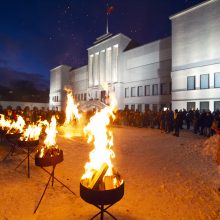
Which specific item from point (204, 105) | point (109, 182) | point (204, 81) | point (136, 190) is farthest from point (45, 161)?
point (204, 81)

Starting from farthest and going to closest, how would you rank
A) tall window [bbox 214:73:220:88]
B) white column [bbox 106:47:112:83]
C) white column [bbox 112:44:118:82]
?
white column [bbox 106:47:112:83] < white column [bbox 112:44:118:82] < tall window [bbox 214:73:220:88]

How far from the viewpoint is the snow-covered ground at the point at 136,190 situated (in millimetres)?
4441

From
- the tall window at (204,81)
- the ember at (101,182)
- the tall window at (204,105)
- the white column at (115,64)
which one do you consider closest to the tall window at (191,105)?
the tall window at (204,105)

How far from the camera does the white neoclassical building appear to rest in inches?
1163

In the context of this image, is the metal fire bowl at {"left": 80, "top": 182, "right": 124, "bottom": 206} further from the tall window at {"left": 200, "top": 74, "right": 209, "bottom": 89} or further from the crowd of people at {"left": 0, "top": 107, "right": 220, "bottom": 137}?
the tall window at {"left": 200, "top": 74, "right": 209, "bottom": 89}

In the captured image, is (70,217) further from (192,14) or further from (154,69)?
(154,69)

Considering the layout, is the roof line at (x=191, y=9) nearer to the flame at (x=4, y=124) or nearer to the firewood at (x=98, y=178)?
the flame at (x=4, y=124)

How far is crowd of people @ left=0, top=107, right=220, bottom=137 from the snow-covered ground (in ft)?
23.5

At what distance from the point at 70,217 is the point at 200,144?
9.54 m

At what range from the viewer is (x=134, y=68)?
148ft

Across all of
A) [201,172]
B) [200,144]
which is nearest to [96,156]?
[201,172]

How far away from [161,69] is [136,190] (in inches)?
1443

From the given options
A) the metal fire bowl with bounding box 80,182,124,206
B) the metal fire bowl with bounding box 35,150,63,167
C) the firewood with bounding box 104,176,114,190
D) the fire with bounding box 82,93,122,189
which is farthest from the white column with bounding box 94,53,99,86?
the metal fire bowl with bounding box 80,182,124,206

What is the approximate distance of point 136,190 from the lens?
561 centimetres
